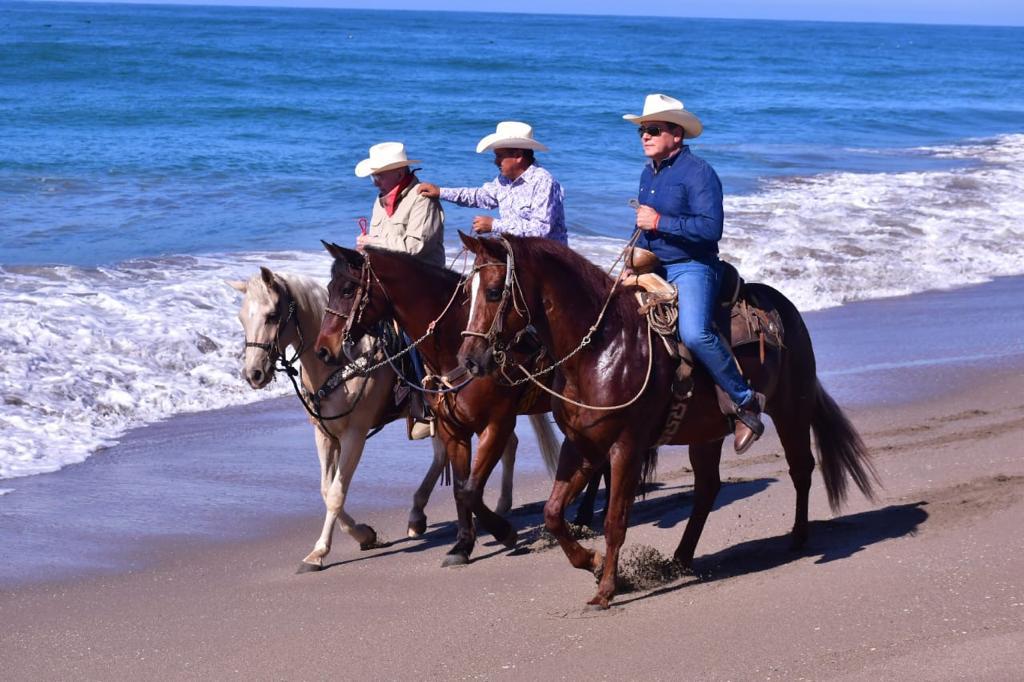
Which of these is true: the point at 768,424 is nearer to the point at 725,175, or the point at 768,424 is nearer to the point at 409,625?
the point at 409,625

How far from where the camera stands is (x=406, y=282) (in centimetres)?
707

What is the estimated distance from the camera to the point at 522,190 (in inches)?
317

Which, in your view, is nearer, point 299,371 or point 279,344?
point 279,344

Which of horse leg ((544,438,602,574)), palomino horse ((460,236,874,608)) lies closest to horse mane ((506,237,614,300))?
palomino horse ((460,236,874,608))

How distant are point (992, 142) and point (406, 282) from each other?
116ft

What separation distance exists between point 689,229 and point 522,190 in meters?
1.93

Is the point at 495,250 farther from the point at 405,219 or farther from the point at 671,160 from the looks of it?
the point at 405,219

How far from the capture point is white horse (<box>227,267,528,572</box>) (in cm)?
727

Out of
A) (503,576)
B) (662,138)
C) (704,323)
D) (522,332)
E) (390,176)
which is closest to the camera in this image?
(522,332)

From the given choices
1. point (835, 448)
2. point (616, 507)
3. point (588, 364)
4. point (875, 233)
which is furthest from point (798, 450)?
point (875, 233)

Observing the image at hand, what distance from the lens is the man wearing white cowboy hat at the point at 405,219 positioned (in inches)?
315

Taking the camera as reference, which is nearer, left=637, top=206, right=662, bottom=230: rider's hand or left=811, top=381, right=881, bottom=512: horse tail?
left=637, top=206, right=662, bottom=230: rider's hand

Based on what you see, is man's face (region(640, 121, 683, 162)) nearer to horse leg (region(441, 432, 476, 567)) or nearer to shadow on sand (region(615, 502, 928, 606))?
horse leg (region(441, 432, 476, 567))

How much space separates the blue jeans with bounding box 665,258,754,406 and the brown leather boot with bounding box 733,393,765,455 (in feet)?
0.16
